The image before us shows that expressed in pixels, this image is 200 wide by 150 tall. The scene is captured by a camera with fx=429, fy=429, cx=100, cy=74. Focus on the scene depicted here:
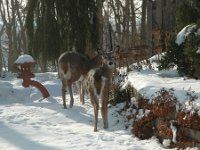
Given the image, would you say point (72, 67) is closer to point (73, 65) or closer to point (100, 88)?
point (73, 65)

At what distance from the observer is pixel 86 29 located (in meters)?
14.9

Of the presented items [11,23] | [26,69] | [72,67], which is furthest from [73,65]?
[11,23]

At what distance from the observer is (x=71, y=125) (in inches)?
358

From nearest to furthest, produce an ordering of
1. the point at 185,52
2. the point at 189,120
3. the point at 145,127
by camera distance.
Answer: the point at 189,120, the point at 145,127, the point at 185,52

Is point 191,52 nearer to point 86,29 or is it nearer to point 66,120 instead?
point 66,120

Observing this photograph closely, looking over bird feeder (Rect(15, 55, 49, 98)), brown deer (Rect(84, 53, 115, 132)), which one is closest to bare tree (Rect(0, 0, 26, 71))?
bird feeder (Rect(15, 55, 49, 98))

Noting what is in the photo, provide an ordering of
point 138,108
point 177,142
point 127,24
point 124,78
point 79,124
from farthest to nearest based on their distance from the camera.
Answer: point 127,24, point 124,78, point 79,124, point 138,108, point 177,142

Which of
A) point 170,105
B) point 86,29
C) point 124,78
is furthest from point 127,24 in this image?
point 170,105

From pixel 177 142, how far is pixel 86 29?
29.1 ft

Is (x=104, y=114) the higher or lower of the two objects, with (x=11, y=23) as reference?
lower

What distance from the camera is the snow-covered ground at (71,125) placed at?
7172mm

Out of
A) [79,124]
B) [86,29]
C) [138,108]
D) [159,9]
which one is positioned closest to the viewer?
[138,108]

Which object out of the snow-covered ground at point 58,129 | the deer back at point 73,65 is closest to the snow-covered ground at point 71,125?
the snow-covered ground at point 58,129

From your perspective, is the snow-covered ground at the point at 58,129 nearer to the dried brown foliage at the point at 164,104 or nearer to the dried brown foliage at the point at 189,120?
the dried brown foliage at the point at 164,104
